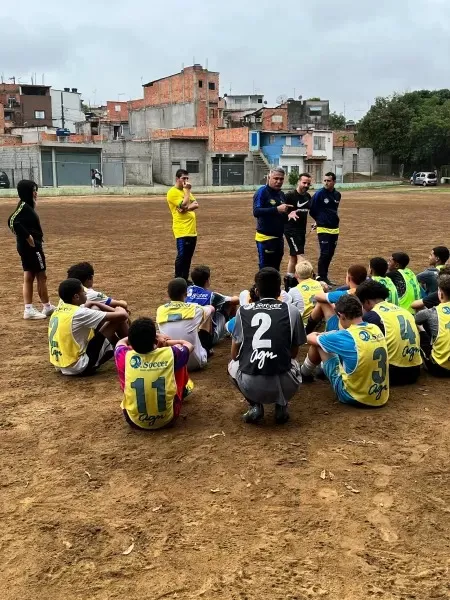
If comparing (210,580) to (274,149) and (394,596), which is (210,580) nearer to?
(394,596)

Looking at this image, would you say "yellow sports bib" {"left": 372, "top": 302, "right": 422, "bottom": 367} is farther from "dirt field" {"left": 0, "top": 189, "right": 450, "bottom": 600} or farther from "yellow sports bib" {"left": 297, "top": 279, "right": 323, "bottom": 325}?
"yellow sports bib" {"left": 297, "top": 279, "right": 323, "bottom": 325}

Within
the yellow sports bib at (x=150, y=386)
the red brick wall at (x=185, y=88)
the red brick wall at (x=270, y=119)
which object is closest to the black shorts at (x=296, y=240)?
the yellow sports bib at (x=150, y=386)

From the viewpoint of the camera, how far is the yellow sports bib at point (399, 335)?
17.7 ft

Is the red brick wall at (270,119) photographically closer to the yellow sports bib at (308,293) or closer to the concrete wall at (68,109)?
the concrete wall at (68,109)

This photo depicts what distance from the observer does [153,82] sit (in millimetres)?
79375

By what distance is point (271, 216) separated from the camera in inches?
348

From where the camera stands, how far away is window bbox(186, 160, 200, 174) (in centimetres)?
6019

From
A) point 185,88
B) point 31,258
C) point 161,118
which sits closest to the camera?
point 31,258

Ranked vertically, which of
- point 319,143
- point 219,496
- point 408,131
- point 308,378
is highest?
point 408,131

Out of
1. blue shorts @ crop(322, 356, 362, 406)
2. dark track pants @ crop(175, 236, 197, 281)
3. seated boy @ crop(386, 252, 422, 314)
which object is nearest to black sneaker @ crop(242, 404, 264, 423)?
blue shorts @ crop(322, 356, 362, 406)

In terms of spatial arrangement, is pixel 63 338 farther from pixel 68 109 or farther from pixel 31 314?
pixel 68 109

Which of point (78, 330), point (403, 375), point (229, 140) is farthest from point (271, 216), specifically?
point (229, 140)

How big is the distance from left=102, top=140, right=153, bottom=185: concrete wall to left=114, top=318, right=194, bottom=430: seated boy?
2080 inches

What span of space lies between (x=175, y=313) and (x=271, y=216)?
3557 mm
